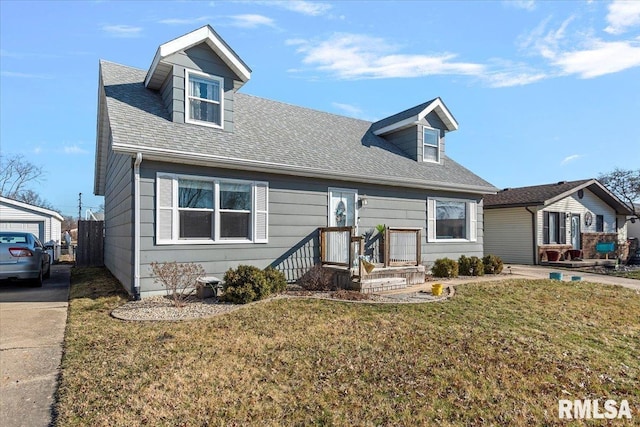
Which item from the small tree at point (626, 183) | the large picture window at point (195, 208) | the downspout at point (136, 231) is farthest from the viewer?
the small tree at point (626, 183)

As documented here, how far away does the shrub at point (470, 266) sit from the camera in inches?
470

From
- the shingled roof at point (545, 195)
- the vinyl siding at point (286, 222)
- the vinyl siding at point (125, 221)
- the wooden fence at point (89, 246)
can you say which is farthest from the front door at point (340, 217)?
the shingled roof at point (545, 195)

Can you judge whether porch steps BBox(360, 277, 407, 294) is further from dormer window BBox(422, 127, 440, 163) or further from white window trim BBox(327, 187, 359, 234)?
dormer window BBox(422, 127, 440, 163)

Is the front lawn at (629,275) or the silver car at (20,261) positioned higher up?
the silver car at (20,261)

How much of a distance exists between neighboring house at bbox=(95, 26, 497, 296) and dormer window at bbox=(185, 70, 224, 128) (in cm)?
2

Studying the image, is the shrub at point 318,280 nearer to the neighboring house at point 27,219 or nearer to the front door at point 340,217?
the front door at point 340,217

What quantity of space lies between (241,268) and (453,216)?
8700mm

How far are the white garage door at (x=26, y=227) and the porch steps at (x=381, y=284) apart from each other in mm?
17158

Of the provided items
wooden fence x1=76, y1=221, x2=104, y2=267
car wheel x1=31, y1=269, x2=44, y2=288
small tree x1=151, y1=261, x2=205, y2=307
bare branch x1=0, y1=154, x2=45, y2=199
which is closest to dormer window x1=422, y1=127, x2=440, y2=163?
small tree x1=151, y1=261, x2=205, y2=307

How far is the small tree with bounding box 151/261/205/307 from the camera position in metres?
6.86

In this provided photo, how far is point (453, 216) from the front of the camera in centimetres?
1327

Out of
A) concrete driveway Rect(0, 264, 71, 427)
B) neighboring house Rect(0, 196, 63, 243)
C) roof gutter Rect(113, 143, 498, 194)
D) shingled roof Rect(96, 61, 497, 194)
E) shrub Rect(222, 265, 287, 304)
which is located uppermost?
shingled roof Rect(96, 61, 497, 194)

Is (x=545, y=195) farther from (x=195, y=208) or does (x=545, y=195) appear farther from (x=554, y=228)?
(x=195, y=208)

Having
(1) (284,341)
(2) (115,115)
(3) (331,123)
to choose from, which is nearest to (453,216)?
(3) (331,123)
